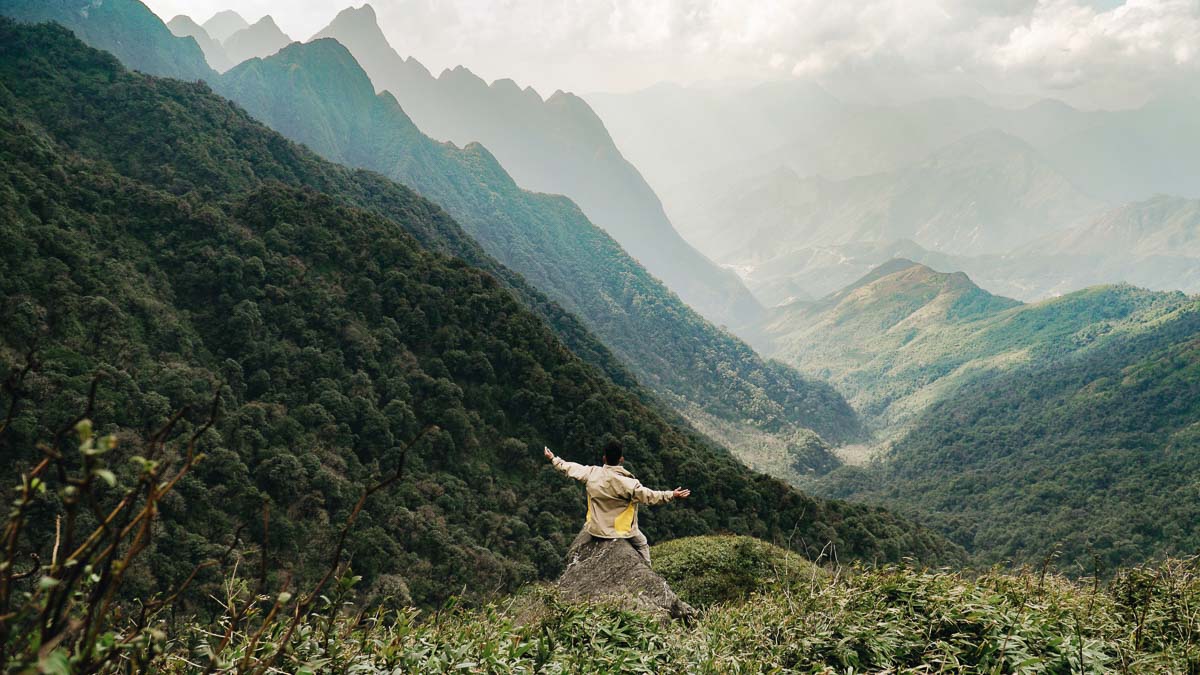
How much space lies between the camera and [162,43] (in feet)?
351

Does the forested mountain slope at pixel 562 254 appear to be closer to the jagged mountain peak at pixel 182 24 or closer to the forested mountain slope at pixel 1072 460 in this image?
the forested mountain slope at pixel 1072 460

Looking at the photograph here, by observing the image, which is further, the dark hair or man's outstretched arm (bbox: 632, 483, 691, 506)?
the dark hair

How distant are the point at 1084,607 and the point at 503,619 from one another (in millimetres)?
5399

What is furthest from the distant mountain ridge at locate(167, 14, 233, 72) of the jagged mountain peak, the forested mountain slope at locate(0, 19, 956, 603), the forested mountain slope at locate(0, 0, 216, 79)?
the forested mountain slope at locate(0, 19, 956, 603)

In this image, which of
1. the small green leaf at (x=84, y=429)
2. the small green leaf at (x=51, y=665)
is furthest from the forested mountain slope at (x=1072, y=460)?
the small green leaf at (x=84, y=429)

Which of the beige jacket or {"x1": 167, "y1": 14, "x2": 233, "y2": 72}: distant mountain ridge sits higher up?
{"x1": 167, "y1": 14, "x2": 233, "y2": 72}: distant mountain ridge

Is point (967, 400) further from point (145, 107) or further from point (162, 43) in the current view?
point (162, 43)

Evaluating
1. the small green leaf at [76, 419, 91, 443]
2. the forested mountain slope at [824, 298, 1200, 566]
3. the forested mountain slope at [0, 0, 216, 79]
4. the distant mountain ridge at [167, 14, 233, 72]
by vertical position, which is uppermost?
the distant mountain ridge at [167, 14, 233, 72]

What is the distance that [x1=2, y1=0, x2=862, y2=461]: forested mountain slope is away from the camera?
364ft

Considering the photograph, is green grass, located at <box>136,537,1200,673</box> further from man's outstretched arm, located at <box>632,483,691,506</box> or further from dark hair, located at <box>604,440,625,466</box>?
dark hair, located at <box>604,440,625,466</box>

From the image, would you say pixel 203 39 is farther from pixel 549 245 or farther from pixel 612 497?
pixel 612 497

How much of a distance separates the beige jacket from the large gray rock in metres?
0.20

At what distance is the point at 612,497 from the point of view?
8.84m

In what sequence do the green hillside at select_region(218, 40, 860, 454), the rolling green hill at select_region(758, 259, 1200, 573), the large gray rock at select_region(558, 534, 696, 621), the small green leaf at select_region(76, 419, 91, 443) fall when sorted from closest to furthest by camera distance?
the small green leaf at select_region(76, 419, 91, 443) < the large gray rock at select_region(558, 534, 696, 621) < the rolling green hill at select_region(758, 259, 1200, 573) < the green hillside at select_region(218, 40, 860, 454)
